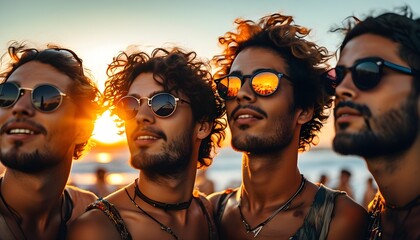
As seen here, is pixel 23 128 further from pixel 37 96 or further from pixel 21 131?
pixel 37 96

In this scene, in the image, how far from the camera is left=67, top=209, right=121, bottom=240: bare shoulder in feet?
12.2

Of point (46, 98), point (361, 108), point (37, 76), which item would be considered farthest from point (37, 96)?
point (361, 108)

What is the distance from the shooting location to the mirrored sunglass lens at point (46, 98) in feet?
14.0

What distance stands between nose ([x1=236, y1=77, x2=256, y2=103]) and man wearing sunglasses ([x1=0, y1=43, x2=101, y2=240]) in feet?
4.88

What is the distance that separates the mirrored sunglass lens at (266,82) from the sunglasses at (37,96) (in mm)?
1811

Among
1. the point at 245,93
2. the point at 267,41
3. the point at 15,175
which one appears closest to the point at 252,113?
the point at 245,93

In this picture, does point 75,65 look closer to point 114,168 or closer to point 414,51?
point 414,51

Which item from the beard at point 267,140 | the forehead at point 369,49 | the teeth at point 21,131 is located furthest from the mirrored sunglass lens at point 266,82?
the teeth at point 21,131

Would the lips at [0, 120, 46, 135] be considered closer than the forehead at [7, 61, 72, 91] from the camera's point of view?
Yes

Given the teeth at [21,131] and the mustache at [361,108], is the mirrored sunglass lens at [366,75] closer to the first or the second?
the mustache at [361,108]

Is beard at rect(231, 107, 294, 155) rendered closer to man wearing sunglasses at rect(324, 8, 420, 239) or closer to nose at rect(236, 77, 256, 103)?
nose at rect(236, 77, 256, 103)

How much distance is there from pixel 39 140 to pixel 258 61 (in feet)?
7.16

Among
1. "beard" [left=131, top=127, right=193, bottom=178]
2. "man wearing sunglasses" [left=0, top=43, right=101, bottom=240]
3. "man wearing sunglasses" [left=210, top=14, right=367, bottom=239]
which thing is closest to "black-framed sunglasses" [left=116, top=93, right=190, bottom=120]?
"beard" [left=131, top=127, right=193, bottom=178]

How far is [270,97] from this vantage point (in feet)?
15.0
